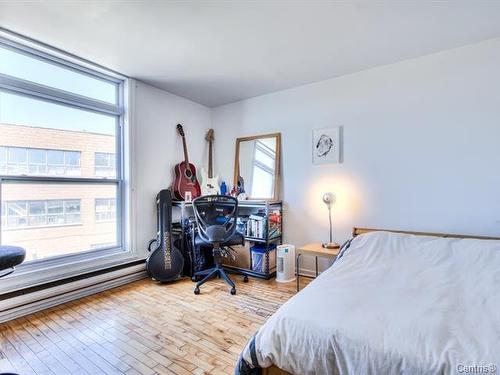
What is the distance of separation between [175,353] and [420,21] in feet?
9.69

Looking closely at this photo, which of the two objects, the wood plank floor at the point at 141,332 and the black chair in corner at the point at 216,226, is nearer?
the wood plank floor at the point at 141,332

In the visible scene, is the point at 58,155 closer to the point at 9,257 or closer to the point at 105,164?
the point at 105,164

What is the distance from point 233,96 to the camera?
368cm

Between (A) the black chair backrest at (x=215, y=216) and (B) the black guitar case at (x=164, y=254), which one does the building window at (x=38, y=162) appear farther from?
(A) the black chair backrest at (x=215, y=216)

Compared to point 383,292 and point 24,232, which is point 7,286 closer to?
point 24,232

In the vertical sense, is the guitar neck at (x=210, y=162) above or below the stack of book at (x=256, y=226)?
above

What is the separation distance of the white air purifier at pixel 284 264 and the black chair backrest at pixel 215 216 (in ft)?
2.02

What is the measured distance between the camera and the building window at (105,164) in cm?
289

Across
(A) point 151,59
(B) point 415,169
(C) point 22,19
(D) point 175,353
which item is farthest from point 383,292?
(C) point 22,19

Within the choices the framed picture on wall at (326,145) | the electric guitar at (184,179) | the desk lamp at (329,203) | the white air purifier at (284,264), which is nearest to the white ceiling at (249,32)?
the framed picture on wall at (326,145)

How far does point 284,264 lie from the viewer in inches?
119

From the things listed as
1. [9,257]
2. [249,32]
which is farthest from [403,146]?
[9,257]

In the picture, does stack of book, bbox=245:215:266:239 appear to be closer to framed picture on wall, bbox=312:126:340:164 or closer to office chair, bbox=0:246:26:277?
framed picture on wall, bbox=312:126:340:164

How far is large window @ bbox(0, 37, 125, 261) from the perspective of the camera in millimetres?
2279
